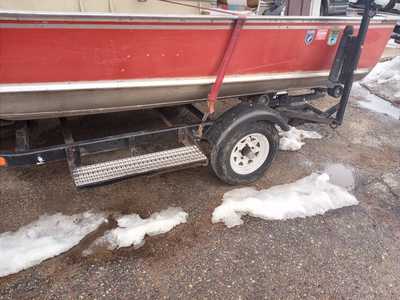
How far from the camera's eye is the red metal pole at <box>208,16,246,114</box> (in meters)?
2.58

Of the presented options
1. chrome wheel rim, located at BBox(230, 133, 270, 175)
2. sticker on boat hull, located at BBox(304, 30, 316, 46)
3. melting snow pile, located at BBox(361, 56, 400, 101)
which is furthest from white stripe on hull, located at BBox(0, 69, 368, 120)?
melting snow pile, located at BBox(361, 56, 400, 101)

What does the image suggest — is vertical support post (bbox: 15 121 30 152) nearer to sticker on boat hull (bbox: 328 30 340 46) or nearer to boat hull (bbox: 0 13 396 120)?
boat hull (bbox: 0 13 396 120)

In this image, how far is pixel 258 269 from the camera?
2537 mm

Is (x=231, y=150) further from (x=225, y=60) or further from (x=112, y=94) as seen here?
(x=112, y=94)

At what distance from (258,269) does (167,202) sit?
1023mm

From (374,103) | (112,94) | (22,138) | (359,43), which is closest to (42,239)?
(22,138)

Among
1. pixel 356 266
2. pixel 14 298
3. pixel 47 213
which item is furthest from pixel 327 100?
pixel 14 298

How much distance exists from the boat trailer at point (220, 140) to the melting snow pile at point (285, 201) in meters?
0.22

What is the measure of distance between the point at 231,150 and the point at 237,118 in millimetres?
299

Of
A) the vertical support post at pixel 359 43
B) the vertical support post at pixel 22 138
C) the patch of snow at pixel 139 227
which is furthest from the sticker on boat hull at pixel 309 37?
the vertical support post at pixel 22 138

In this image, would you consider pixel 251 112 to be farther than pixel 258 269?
Yes

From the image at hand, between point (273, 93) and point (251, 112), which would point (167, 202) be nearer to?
point (251, 112)

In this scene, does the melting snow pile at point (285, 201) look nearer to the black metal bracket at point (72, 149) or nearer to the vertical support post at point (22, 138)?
the black metal bracket at point (72, 149)

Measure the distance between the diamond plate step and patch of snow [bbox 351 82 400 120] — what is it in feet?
12.8
